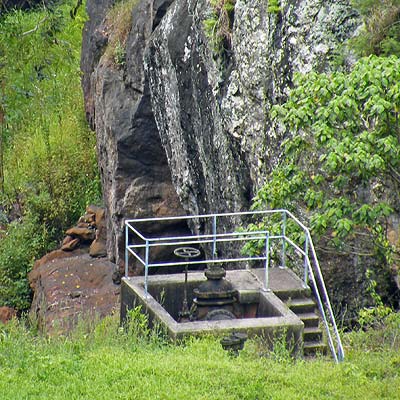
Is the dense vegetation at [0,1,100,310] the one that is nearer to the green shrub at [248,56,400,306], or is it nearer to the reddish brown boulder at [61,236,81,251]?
the reddish brown boulder at [61,236,81,251]

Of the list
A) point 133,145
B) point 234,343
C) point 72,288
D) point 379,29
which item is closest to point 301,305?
point 234,343

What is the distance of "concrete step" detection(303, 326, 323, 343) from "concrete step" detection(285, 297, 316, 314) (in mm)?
326

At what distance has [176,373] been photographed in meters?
9.86

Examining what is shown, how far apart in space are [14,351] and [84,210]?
16.0m

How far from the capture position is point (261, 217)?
1530 centimetres

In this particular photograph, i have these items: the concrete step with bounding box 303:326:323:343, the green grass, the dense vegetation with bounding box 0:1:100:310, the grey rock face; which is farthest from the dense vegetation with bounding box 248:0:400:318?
the dense vegetation with bounding box 0:1:100:310

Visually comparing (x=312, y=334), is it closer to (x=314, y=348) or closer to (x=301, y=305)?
(x=314, y=348)

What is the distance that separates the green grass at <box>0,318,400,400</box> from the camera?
31.1 ft

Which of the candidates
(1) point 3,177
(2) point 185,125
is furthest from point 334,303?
(1) point 3,177

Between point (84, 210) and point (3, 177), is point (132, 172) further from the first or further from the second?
point (3, 177)

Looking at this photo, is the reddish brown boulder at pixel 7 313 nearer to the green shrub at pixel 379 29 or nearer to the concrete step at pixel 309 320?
the concrete step at pixel 309 320

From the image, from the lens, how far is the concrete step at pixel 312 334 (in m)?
12.2

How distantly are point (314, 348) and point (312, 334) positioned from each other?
0.23 meters

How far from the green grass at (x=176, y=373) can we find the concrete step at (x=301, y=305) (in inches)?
53.0
